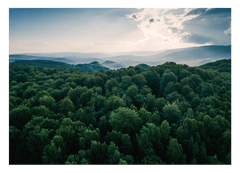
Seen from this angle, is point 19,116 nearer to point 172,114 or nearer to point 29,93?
point 29,93

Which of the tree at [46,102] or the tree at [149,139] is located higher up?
the tree at [46,102]

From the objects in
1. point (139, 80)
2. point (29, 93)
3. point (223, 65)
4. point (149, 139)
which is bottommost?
point (149, 139)

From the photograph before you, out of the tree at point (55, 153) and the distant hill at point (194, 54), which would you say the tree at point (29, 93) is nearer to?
the tree at point (55, 153)

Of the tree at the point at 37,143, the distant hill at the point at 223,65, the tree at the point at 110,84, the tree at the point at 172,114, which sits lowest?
the tree at the point at 37,143

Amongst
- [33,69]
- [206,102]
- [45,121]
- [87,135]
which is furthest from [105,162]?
[33,69]

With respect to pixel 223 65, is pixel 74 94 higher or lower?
lower

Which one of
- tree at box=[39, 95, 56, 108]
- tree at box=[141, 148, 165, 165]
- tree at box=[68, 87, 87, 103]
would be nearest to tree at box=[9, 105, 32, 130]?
tree at box=[39, 95, 56, 108]

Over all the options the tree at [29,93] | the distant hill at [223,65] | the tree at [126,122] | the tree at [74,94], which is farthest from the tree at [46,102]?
the distant hill at [223,65]

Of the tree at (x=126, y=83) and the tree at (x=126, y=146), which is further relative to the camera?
the tree at (x=126, y=83)

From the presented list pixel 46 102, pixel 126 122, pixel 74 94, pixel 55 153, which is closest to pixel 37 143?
pixel 55 153

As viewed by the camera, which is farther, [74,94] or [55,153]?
[74,94]

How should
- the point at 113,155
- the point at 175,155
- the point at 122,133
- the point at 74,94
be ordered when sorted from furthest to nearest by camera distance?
the point at 74,94 < the point at 122,133 < the point at 175,155 < the point at 113,155
